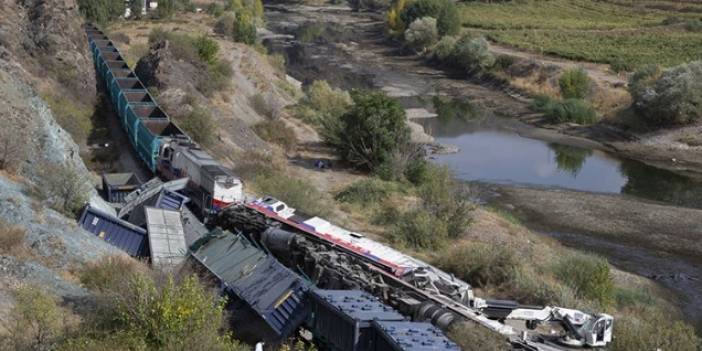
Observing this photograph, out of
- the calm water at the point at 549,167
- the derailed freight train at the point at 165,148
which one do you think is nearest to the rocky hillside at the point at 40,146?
the derailed freight train at the point at 165,148

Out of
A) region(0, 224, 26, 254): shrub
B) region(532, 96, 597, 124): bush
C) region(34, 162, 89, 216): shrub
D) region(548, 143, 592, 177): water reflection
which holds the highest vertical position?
region(0, 224, 26, 254): shrub

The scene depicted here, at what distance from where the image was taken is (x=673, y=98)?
58.3 m

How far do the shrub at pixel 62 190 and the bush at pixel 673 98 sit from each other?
154 feet

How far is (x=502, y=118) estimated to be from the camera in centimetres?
6644

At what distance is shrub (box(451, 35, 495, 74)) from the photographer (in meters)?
83.0

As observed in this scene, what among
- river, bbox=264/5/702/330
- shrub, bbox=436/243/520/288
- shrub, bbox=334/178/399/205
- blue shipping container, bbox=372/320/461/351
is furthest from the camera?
shrub, bbox=334/178/399/205

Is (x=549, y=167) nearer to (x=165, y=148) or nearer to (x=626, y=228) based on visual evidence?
(x=626, y=228)

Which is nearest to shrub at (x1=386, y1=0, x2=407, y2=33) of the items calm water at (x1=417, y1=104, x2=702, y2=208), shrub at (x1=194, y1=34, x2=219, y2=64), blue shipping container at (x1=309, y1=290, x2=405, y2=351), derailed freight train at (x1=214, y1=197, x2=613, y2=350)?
calm water at (x1=417, y1=104, x2=702, y2=208)

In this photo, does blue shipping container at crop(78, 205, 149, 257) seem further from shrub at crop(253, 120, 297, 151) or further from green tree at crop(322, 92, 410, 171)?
shrub at crop(253, 120, 297, 151)

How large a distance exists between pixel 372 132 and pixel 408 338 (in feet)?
88.8

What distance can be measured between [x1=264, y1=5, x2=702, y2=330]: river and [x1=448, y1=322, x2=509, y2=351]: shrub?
40.9 ft

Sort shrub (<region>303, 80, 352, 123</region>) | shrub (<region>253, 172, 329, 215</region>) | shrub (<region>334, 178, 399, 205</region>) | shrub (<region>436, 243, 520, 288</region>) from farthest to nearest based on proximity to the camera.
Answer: shrub (<region>303, 80, 352, 123</region>), shrub (<region>334, 178, 399, 205</region>), shrub (<region>253, 172, 329, 215</region>), shrub (<region>436, 243, 520, 288</region>)

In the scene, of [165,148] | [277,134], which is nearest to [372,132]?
[277,134]

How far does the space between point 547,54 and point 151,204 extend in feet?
228
